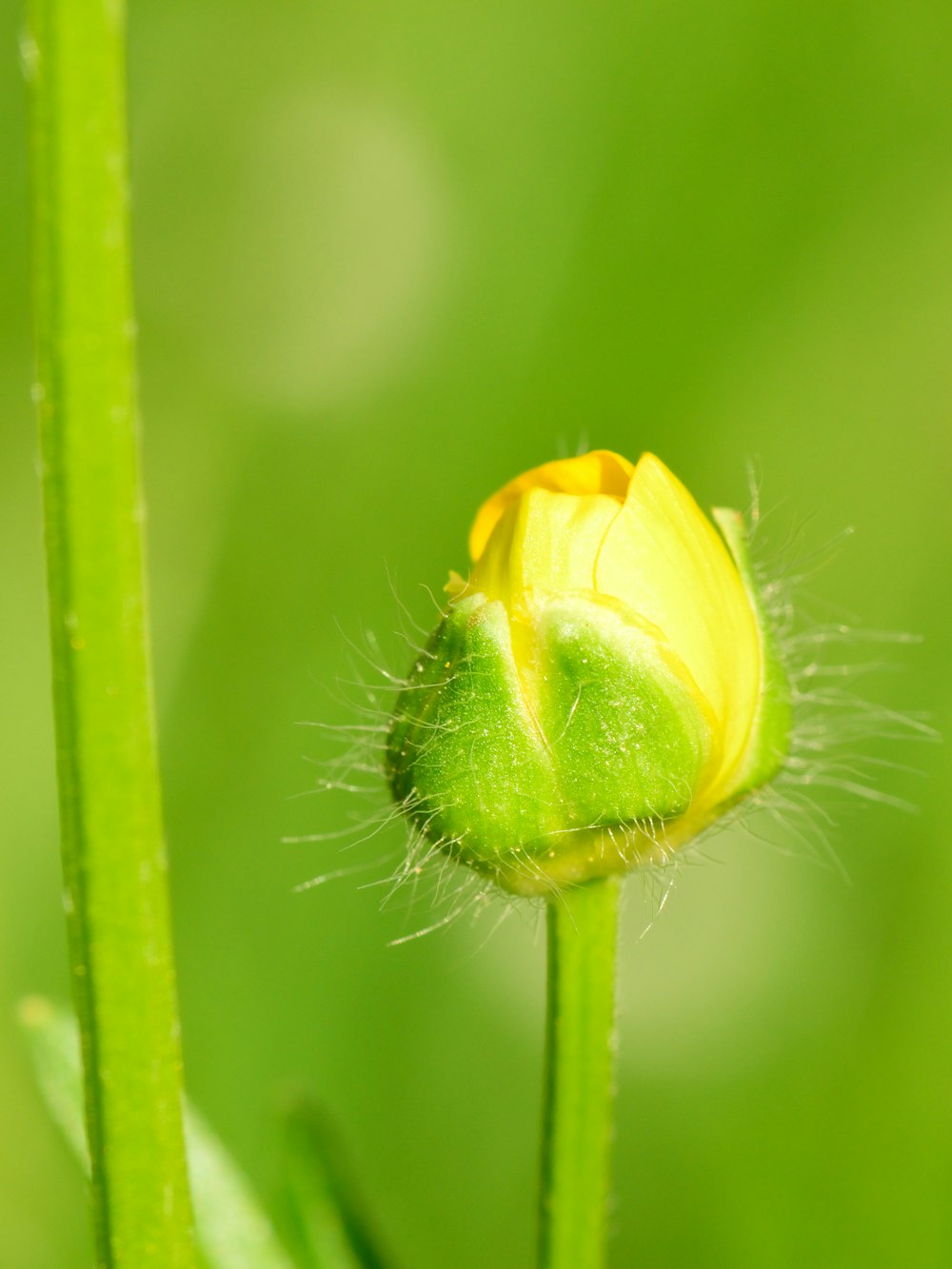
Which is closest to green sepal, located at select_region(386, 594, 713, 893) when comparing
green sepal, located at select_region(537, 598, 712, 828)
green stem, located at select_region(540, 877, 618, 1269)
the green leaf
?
green sepal, located at select_region(537, 598, 712, 828)

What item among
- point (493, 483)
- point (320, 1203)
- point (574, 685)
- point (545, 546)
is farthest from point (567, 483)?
point (493, 483)

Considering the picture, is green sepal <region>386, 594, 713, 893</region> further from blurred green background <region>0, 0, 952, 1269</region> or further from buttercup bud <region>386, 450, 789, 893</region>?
blurred green background <region>0, 0, 952, 1269</region>

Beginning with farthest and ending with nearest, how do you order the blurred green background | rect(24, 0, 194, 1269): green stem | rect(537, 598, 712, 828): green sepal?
1. the blurred green background
2. rect(537, 598, 712, 828): green sepal
3. rect(24, 0, 194, 1269): green stem

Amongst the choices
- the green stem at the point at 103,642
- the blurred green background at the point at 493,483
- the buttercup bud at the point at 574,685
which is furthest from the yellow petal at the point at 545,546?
the blurred green background at the point at 493,483

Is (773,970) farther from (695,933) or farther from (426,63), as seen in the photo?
(426,63)

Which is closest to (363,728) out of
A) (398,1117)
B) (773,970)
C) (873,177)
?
(398,1117)
